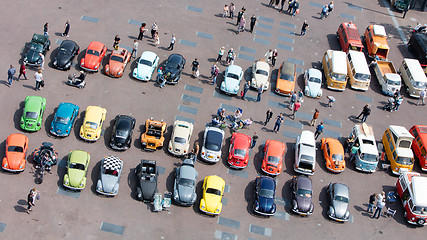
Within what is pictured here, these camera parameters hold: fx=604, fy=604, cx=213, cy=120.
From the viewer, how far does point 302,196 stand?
1702 inches

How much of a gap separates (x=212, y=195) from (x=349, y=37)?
80.7 feet

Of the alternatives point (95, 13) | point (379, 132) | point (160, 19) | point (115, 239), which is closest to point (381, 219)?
point (379, 132)

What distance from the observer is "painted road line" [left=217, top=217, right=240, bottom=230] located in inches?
1658

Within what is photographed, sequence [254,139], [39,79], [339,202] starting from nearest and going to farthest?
1. [339,202]
2. [254,139]
3. [39,79]

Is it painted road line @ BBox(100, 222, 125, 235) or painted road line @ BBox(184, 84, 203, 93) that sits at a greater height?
painted road line @ BBox(184, 84, 203, 93)

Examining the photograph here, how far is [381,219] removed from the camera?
44125 millimetres

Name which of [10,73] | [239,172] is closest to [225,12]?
[239,172]

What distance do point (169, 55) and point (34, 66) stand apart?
38.7 feet

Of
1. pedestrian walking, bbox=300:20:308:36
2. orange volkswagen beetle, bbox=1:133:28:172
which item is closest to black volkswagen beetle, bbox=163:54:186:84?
orange volkswagen beetle, bbox=1:133:28:172

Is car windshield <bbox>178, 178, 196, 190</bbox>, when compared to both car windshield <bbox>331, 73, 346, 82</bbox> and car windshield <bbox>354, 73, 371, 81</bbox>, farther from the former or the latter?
car windshield <bbox>354, 73, 371, 81</bbox>

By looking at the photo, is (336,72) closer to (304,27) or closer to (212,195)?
(304,27)

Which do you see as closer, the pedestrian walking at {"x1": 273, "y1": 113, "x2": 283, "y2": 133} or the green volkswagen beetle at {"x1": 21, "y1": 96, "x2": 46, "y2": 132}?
the green volkswagen beetle at {"x1": 21, "y1": 96, "x2": 46, "y2": 132}

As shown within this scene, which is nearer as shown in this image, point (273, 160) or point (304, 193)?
point (304, 193)

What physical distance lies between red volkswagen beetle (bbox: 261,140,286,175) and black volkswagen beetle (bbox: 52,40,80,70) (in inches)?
717
